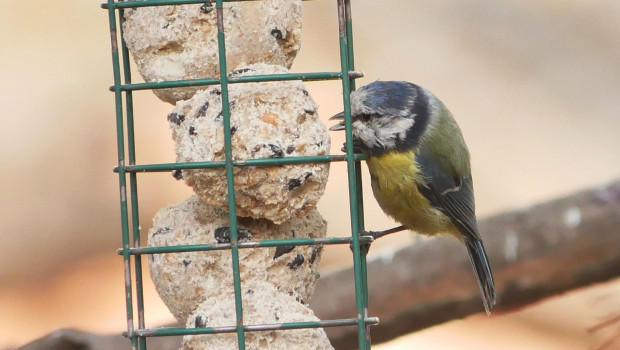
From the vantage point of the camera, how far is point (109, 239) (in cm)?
385

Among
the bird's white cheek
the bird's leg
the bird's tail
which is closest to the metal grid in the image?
the bird's leg

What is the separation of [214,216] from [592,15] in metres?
2.57

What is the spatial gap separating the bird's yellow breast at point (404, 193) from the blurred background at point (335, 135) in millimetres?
810

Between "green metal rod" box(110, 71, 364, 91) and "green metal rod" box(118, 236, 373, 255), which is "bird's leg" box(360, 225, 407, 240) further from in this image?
"green metal rod" box(110, 71, 364, 91)

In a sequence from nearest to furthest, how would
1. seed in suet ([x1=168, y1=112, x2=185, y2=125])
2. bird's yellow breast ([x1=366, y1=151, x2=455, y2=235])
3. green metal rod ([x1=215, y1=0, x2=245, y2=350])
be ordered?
green metal rod ([x1=215, y1=0, x2=245, y2=350]) < seed in suet ([x1=168, y1=112, x2=185, y2=125]) < bird's yellow breast ([x1=366, y1=151, x2=455, y2=235])

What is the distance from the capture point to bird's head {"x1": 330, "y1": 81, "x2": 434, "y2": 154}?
2.40 m

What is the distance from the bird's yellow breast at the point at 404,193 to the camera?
2557 millimetres

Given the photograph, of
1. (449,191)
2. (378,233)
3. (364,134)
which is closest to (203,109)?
(364,134)

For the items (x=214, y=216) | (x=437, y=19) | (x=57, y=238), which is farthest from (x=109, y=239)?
(x=214, y=216)

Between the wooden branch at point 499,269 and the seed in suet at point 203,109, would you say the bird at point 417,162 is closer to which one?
the wooden branch at point 499,269

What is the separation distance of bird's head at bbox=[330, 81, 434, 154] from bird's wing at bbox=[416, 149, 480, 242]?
0.36ft

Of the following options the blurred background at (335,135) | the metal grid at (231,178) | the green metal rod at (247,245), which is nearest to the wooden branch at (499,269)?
the blurred background at (335,135)

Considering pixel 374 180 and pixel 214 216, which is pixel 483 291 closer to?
pixel 374 180

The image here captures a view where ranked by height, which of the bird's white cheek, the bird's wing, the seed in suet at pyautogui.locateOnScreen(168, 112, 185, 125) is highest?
the seed in suet at pyautogui.locateOnScreen(168, 112, 185, 125)
